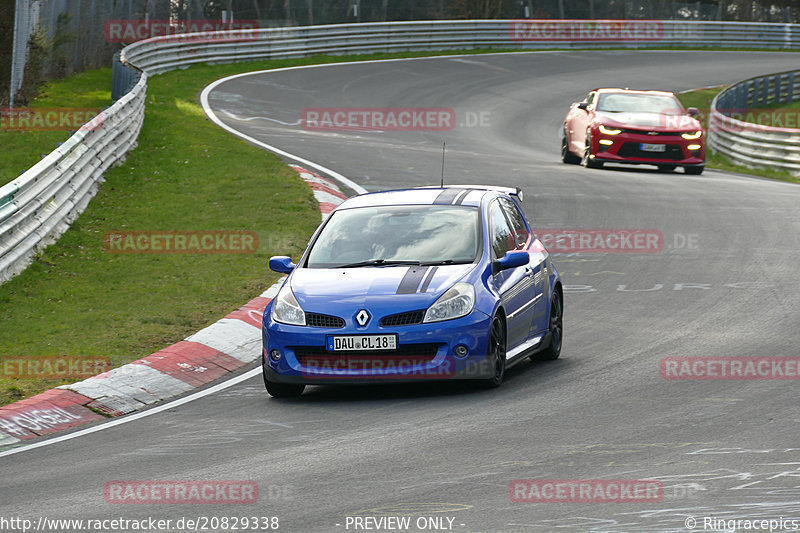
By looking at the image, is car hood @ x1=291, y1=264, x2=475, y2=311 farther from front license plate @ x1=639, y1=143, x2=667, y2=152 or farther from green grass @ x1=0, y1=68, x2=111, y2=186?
front license plate @ x1=639, y1=143, x2=667, y2=152

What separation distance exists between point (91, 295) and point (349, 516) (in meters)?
8.16

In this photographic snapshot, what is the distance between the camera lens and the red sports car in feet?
80.8

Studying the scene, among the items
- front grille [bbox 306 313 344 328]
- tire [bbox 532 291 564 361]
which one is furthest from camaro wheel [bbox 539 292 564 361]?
front grille [bbox 306 313 344 328]

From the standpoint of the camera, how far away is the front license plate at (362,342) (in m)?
9.49

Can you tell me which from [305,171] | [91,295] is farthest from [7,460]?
[305,171]

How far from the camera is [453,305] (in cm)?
967

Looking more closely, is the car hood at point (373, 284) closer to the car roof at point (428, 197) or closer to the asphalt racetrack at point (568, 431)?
the asphalt racetrack at point (568, 431)

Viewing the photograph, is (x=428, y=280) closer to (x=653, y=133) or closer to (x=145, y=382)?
(x=145, y=382)

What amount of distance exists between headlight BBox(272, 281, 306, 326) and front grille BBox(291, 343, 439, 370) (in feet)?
0.87

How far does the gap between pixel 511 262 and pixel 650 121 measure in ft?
50.4

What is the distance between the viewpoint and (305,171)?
21859 millimetres

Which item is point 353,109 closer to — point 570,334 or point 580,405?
point 570,334

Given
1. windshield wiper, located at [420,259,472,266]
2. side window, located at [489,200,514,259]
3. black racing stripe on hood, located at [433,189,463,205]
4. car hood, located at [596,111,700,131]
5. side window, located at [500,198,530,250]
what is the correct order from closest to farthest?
1. windshield wiper, located at [420,259,472,266]
2. side window, located at [489,200,514,259]
3. black racing stripe on hood, located at [433,189,463,205]
4. side window, located at [500,198,530,250]
5. car hood, located at [596,111,700,131]

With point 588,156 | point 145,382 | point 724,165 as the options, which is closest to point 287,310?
point 145,382
